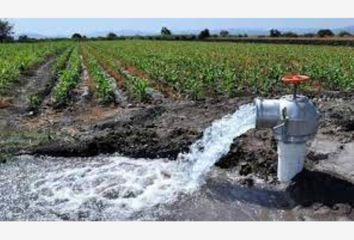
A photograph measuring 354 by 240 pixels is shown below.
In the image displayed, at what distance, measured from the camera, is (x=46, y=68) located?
935 inches

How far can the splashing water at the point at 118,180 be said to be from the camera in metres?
6.61

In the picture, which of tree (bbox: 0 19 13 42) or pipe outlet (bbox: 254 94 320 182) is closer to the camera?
pipe outlet (bbox: 254 94 320 182)

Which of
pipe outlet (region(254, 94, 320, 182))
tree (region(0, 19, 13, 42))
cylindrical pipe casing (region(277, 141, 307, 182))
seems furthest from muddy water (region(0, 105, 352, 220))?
tree (region(0, 19, 13, 42))

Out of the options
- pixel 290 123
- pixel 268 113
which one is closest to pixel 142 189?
pixel 268 113

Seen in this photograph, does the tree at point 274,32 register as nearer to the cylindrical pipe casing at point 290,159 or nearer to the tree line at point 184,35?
the tree line at point 184,35

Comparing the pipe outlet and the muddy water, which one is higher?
the pipe outlet

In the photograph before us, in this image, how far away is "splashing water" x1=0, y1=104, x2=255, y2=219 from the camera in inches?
260

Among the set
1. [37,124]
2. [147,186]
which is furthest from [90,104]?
[147,186]

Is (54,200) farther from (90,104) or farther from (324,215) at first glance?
(90,104)

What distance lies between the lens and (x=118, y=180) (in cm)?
758

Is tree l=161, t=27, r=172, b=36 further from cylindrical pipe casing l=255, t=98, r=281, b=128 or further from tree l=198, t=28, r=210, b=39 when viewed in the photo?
cylindrical pipe casing l=255, t=98, r=281, b=128

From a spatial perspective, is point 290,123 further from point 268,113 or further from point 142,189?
point 142,189

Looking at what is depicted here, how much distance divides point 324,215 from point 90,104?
26.2ft

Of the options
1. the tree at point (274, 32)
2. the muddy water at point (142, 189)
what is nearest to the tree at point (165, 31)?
the tree at point (274, 32)
